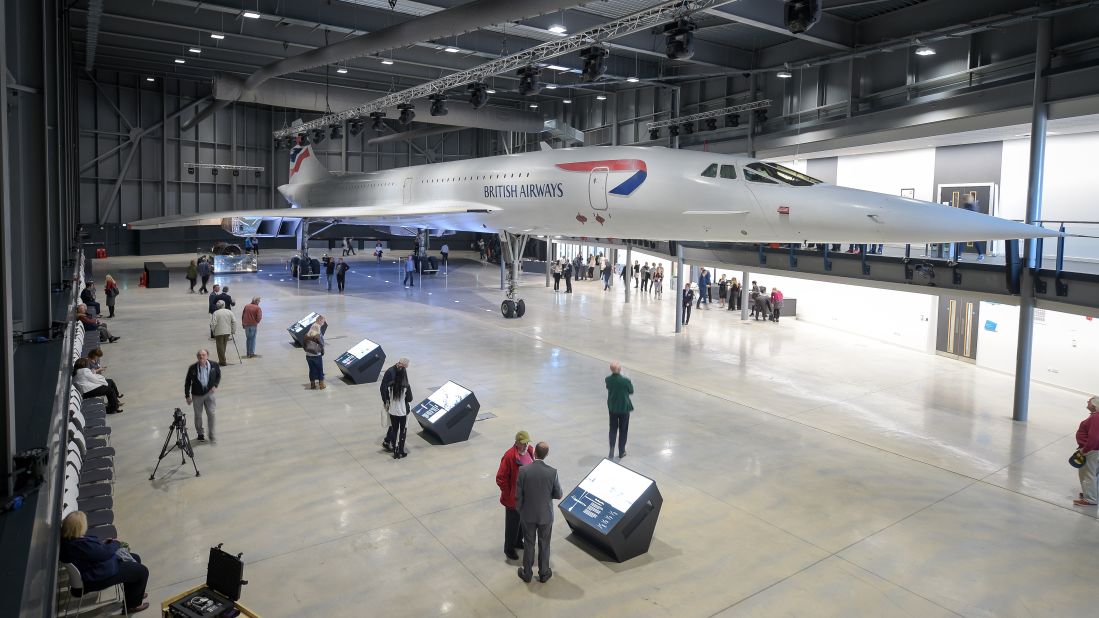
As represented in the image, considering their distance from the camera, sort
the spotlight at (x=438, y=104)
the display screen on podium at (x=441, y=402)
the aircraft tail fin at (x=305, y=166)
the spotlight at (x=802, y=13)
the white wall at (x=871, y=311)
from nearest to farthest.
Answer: the display screen on podium at (x=441, y=402), the spotlight at (x=802, y=13), the white wall at (x=871, y=311), the spotlight at (x=438, y=104), the aircraft tail fin at (x=305, y=166)

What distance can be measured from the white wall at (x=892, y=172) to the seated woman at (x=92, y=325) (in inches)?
718

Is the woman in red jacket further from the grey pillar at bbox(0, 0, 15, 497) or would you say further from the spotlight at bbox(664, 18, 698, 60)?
the spotlight at bbox(664, 18, 698, 60)

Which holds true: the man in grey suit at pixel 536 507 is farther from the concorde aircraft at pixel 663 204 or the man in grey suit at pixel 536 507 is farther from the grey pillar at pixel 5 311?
the concorde aircraft at pixel 663 204

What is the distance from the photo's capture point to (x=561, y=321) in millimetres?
20297

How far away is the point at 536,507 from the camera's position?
19.6ft

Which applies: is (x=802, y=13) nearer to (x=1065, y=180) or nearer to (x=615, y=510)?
(x=615, y=510)

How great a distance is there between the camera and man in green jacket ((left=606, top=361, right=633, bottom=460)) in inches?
355

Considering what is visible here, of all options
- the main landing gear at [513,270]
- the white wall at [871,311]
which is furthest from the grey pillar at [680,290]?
the main landing gear at [513,270]

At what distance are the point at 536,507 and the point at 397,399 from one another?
3.58 meters

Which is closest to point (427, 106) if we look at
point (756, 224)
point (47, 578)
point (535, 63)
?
point (535, 63)

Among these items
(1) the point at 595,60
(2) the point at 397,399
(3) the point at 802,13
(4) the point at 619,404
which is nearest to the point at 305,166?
(1) the point at 595,60

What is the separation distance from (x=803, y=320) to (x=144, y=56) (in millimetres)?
28941

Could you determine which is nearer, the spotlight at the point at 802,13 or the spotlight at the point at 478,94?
the spotlight at the point at 802,13

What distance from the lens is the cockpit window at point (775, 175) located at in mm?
11898
